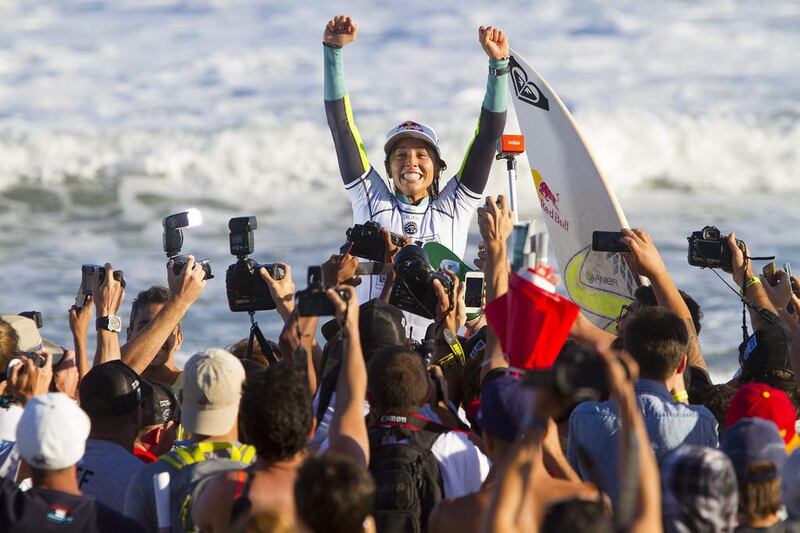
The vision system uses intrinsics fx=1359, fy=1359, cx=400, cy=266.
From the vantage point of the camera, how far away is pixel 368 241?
567cm

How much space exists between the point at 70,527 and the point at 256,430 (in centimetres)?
55

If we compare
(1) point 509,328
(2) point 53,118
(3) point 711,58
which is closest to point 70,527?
(1) point 509,328

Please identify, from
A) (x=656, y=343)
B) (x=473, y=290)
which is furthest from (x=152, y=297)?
(x=656, y=343)

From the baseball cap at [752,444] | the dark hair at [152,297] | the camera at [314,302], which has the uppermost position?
the camera at [314,302]

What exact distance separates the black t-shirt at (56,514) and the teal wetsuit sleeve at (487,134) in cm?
345

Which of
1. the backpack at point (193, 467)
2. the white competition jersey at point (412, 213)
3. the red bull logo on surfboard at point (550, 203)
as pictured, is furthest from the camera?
the red bull logo on surfboard at point (550, 203)

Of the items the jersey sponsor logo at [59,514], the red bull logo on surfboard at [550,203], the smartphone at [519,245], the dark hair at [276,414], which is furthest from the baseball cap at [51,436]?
the red bull logo on surfboard at [550,203]

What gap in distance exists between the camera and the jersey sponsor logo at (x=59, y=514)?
3.51m

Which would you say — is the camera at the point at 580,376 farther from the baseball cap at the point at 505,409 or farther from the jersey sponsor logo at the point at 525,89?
the jersey sponsor logo at the point at 525,89

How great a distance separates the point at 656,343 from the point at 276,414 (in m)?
1.24

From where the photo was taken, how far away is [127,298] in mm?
13312

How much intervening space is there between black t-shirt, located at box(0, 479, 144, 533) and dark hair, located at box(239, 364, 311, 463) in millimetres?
425

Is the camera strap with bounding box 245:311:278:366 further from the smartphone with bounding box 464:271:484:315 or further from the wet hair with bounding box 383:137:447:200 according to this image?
the wet hair with bounding box 383:137:447:200

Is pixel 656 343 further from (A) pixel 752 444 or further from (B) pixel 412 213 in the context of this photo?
(B) pixel 412 213
